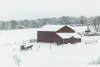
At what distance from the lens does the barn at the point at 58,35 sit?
50584 mm

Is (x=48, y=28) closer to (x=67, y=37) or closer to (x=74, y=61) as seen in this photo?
(x=67, y=37)

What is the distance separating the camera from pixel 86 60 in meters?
32.8

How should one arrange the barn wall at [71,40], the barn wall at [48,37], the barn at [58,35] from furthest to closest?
the barn wall at [48,37]
the barn at [58,35]
the barn wall at [71,40]

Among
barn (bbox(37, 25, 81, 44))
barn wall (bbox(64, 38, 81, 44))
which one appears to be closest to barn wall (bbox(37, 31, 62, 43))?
barn (bbox(37, 25, 81, 44))

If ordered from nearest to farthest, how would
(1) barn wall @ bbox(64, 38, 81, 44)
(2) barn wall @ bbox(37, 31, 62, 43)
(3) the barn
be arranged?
(1) barn wall @ bbox(64, 38, 81, 44), (3) the barn, (2) barn wall @ bbox(37, 31, 62, 43)

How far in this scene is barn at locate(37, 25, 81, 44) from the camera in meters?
50.6

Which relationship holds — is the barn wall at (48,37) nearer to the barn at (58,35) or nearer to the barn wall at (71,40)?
the barn at (58,35)

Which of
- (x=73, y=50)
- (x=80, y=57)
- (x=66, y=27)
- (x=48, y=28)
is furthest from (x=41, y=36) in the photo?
(x=80, y=57)

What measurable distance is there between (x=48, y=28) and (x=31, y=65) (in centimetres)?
2485

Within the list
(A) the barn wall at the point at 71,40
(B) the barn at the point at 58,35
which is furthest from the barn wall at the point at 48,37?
(A) the barn wall at the point at 71,40

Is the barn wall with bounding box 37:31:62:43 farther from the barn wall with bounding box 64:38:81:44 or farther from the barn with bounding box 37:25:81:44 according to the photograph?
the barn wall with bounding box 64:38:81:44

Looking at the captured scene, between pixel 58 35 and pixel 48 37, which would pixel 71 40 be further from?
pixel 48 37

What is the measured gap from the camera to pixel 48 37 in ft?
176

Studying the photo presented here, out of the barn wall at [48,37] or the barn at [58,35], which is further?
the barn wall at [48,37]
